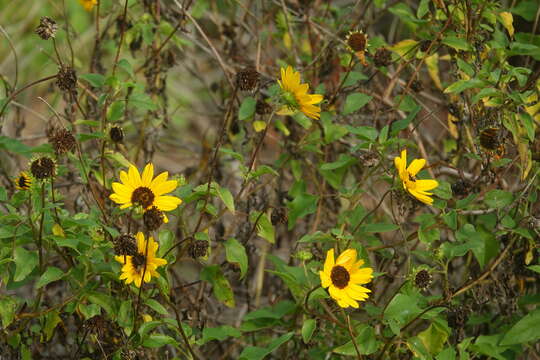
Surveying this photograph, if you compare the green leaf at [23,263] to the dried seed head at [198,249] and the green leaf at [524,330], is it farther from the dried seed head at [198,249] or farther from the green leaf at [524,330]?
the green leaf at [524,330]

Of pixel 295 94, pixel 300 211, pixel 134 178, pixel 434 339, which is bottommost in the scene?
pixel 434 339

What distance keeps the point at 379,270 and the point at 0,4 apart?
3296 millimetres

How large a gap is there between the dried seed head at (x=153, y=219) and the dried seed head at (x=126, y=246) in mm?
46

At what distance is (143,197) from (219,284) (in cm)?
35

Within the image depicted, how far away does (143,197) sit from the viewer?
3.90 feet

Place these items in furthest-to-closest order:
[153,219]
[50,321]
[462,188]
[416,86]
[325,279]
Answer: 1. [416,86]
2. [462,188]
3. [50,321]
4. [325,279]
5. [153,219]

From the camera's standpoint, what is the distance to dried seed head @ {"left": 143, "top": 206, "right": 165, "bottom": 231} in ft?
3.73

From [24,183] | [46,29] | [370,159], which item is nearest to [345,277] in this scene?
[370,159]

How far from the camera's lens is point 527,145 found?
157 cm

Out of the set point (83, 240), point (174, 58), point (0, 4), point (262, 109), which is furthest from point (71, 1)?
point (83, 240)

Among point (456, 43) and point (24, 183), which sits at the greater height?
point (456, 43)

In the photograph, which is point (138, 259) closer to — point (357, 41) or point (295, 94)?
point (295, 94)

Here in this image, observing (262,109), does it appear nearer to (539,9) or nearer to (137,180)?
(137,180)

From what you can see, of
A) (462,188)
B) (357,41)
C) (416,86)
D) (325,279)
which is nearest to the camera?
(325,279)
